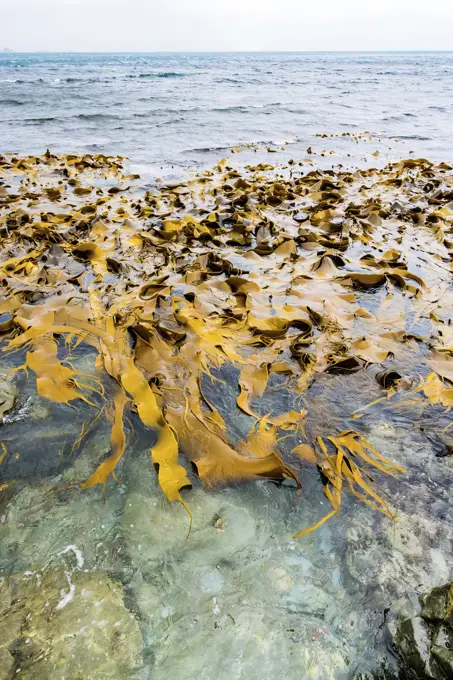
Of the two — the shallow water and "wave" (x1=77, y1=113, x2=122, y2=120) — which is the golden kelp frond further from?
"wave" (x1=77, y1=113, x2=122, y2=120)

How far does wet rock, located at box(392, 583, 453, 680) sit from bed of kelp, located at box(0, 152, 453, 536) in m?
0.43

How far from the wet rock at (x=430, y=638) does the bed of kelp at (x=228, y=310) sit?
43 centimetres

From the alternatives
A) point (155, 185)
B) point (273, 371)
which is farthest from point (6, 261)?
point (155, 185)

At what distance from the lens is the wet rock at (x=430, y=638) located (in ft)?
3.33

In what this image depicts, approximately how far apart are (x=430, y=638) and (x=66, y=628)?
1006 mm

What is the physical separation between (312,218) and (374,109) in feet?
41.0

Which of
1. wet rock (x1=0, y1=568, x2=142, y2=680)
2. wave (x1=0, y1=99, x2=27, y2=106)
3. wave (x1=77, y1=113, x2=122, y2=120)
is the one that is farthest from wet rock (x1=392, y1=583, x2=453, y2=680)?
wave (x1=0, y1=99, x2=27, y2=106)

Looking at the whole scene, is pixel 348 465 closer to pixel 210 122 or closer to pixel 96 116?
pixel 210 122

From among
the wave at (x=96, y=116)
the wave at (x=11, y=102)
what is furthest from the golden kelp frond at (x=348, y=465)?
the wave at (x=11, y=102)

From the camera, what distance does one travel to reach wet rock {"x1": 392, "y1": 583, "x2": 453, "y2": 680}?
1.01 m

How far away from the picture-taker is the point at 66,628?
1.20 m

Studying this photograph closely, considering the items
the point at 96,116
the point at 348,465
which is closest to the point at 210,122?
the point at 96,116

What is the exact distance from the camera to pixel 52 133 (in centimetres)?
1001

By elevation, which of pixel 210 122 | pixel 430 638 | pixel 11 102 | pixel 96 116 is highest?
pixel 11 102
